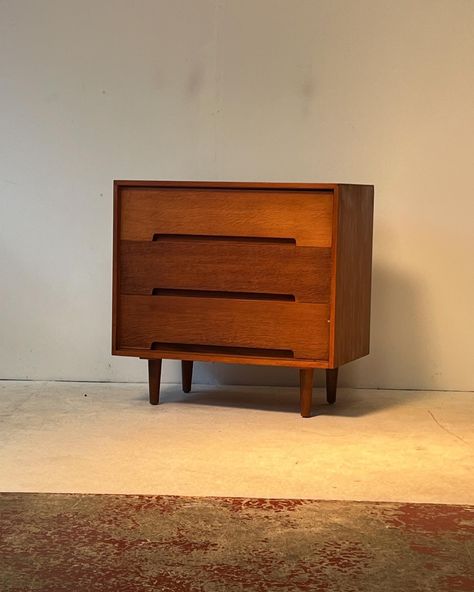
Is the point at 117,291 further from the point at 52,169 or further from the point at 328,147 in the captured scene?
the point at 328,147

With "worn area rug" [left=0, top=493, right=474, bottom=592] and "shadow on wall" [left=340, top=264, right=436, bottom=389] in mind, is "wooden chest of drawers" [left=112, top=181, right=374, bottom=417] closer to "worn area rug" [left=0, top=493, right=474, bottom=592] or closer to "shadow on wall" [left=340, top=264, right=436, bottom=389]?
"shadow on wall" [left=340, top=264, right=436, bottom=389]

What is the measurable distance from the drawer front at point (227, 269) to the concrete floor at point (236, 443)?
1.17 ft

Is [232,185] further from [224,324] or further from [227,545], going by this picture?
[227,545]

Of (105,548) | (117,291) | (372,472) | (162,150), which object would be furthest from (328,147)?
(105,548)

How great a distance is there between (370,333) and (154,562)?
1883mm

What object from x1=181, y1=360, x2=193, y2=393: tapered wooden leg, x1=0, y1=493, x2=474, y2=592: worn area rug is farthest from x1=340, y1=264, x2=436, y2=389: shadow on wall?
x1=0, y1=493, x2=474, y2=592: worn area rug

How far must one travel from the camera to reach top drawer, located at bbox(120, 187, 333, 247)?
297 cm

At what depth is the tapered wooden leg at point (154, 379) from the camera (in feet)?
10.4

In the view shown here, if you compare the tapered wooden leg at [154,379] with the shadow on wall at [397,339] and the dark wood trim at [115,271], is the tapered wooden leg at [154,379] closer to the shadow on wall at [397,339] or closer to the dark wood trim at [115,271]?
the dark wood trim at [115,271]

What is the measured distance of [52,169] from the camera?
3574mm

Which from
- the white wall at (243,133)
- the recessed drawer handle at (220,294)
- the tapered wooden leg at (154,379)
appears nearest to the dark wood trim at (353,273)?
the recessed drawer handle at (220,294)

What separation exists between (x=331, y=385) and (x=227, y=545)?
141 centimetres

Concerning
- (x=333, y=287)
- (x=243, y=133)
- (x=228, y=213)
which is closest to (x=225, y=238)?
(x=228, y=213)

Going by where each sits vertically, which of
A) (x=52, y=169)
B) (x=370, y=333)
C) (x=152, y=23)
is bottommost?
(x=370, y=333)
